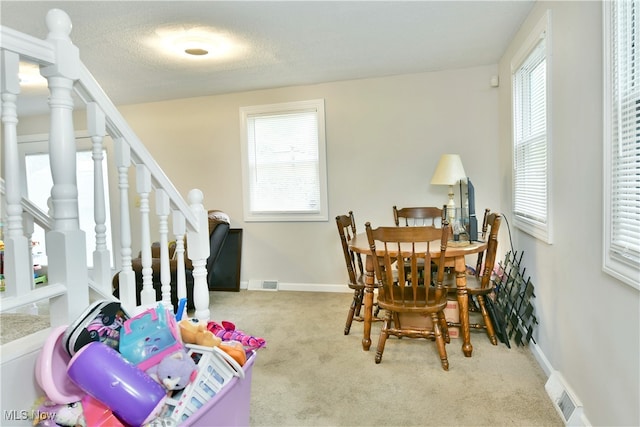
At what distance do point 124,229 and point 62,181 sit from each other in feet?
1.20

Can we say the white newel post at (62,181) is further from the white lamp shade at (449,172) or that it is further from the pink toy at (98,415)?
the white lamp shade at (449,172)

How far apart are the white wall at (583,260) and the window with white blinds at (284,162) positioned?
7.88 ft

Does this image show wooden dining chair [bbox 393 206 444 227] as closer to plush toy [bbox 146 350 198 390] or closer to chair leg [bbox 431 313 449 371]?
chair leg [bbox 431 313 449 371]

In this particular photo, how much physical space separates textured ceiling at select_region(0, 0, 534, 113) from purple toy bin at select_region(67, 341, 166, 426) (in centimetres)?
216

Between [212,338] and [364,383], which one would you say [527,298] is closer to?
[364,383]

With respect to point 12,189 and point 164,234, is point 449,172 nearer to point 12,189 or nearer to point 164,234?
point 164,234

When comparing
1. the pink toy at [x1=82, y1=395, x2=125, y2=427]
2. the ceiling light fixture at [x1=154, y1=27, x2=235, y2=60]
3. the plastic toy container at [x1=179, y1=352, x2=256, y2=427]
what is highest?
the ceiling light fixture at [x1=154, y1=27, x2=235, y2=60]

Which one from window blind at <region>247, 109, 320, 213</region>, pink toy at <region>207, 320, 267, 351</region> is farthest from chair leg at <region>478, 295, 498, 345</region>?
window blind at <region>247, 109, 320, 213</region>

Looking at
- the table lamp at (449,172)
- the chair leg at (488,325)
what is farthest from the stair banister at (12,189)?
the table lamp at (449,172)

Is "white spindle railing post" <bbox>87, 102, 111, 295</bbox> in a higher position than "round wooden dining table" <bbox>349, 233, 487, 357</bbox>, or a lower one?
higher

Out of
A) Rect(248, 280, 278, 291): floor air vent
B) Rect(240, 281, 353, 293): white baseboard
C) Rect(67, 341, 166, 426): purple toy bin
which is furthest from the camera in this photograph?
Rect(248, 280, 278, 291): floor air vent

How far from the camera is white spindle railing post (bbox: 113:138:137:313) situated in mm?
1422

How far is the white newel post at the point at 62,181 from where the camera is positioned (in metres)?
1.13

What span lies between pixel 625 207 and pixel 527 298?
4.72 feet
